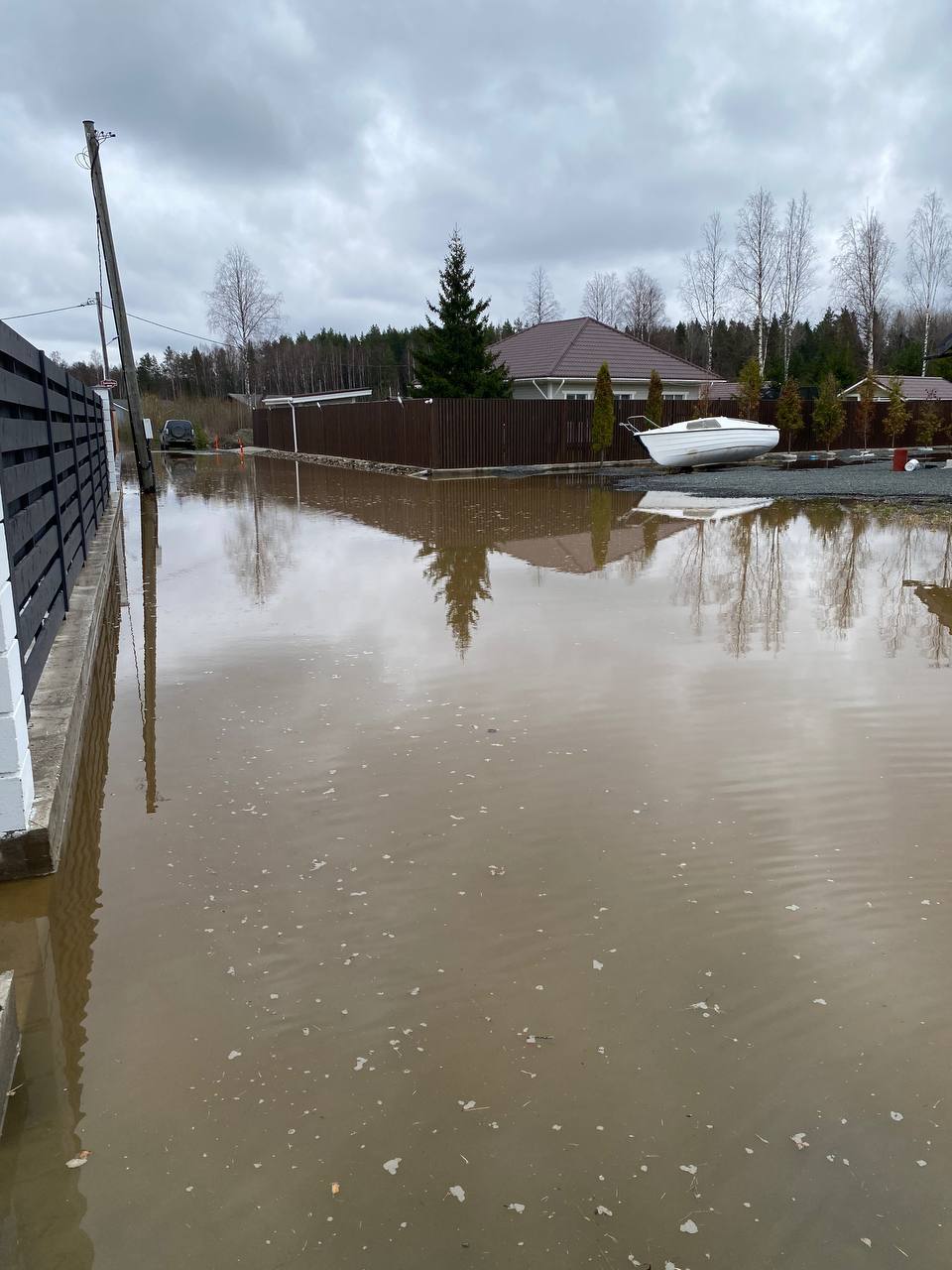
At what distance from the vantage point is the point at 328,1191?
2.08 m

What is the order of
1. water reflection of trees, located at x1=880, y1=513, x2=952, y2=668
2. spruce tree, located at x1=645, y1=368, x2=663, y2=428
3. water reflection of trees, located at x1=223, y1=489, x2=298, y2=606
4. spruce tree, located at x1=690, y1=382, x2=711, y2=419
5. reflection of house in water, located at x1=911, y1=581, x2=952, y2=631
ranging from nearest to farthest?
water reflection of trees, located at x1=880, y1=513, x2=952, y2=668 → reflection of house in water, located at x1=911, y1=581, x2=952, y2=631 → water reflection of trees, located at x1=223, y1=489, x2=298, y2=606 → spruce tree, located at x1=645, y1=368, x2=663, y2=428 → spruce tree, located at x1=690, y1=382, x2=711, y2=419

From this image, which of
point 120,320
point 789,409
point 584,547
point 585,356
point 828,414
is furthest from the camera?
point 585,356

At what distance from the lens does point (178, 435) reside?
4072 cm

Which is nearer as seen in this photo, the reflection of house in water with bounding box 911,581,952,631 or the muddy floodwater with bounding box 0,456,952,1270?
the muddy floodwater with bounding box 0,456,952,1270

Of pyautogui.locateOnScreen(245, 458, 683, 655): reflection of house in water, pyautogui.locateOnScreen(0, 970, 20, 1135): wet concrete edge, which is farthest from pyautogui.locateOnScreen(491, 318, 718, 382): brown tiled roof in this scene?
pyautogui.locateOnScreen(0, 970, 20, 1135): wet concrete edge

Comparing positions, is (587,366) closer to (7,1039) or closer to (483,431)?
(483,431)

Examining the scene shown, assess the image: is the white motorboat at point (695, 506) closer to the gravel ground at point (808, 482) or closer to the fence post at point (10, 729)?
the gravel ground at point (808, 482)

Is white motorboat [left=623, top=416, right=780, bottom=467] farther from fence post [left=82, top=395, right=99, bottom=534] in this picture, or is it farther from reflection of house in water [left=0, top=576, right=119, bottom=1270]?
reflection of house in water [left=0, top=576, right=119, bottom=1270]

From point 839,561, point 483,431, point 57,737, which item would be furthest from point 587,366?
point 57,737

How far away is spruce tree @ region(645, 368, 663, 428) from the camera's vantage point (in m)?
27.5

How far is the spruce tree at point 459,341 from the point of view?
30.8 metres

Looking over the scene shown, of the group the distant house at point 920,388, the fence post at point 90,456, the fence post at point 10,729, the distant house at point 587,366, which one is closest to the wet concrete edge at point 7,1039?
the fence post at point 10,729

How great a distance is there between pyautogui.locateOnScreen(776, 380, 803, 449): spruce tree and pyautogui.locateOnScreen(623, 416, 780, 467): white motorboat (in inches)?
288

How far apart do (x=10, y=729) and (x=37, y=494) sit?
11.6ft
